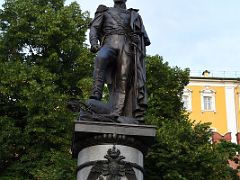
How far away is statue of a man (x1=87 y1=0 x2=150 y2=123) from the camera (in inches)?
309

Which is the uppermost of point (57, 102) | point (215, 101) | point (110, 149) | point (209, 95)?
point (209, 95)

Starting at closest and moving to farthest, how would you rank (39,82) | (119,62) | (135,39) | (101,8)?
(119,62), (135,39), (101,8), (39,82)

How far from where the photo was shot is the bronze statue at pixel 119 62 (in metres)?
7.79

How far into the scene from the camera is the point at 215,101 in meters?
43.2

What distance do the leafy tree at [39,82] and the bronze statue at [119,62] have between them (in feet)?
31.2

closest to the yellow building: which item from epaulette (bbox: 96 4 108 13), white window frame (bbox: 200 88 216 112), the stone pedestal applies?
white window frame (bbox: 200 88 216 112)

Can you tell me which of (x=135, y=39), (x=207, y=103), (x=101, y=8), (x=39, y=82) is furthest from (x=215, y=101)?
(x=135, y=39)

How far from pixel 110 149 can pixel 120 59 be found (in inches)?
64.3

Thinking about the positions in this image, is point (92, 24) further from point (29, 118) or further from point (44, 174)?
point (29, 118)

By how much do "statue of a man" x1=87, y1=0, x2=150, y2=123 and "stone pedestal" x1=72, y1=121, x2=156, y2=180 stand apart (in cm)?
45

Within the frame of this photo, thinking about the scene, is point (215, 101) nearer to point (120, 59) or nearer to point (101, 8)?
point (101, 8)

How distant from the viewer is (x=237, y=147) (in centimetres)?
2098

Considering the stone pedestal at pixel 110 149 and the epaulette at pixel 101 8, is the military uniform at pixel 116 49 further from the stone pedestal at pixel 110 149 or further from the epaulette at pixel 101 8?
the stone pedestal at pixel 110 149

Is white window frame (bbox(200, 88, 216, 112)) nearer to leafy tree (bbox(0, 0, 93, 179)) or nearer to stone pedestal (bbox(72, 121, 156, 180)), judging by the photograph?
leafy tree (bbox(0, 0, 93, 179))
